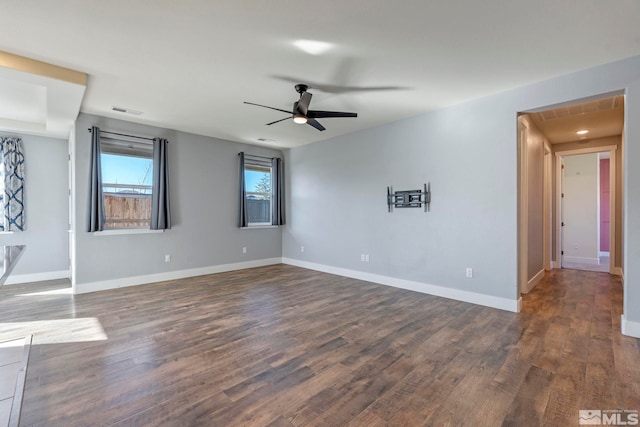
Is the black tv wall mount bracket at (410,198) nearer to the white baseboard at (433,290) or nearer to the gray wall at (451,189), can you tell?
the gray wall at (451,189)

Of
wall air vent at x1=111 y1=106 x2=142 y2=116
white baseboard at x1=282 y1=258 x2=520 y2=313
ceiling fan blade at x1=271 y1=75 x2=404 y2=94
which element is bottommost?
white baseboard at x1=282 y1=258 x2=520 y2=313

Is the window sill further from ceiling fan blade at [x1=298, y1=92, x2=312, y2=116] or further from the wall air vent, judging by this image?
ceiling fan blade at [x1=298, y1=92, x2=312, y2=116]

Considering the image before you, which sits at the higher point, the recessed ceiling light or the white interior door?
the recessed ceiling light

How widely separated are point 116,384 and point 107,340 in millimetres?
895

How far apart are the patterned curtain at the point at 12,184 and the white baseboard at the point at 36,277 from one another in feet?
2.72

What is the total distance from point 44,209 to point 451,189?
6.89 m

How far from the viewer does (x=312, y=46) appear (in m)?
2.62

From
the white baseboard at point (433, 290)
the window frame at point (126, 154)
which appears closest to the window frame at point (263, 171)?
the white baseboard at point (433, 290)

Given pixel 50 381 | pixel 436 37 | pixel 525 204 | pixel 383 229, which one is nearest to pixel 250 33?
pixel 436 37

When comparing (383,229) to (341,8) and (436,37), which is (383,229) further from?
(341,8)

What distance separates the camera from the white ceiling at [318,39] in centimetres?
214

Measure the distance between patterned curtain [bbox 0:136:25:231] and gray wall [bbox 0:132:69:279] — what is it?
11 centimetres

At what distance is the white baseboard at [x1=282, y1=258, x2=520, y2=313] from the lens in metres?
3.62

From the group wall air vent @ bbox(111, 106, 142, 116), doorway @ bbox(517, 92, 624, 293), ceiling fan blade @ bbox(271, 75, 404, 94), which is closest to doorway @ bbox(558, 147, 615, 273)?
doorway @ bbox(517, 92, 624, 293)
